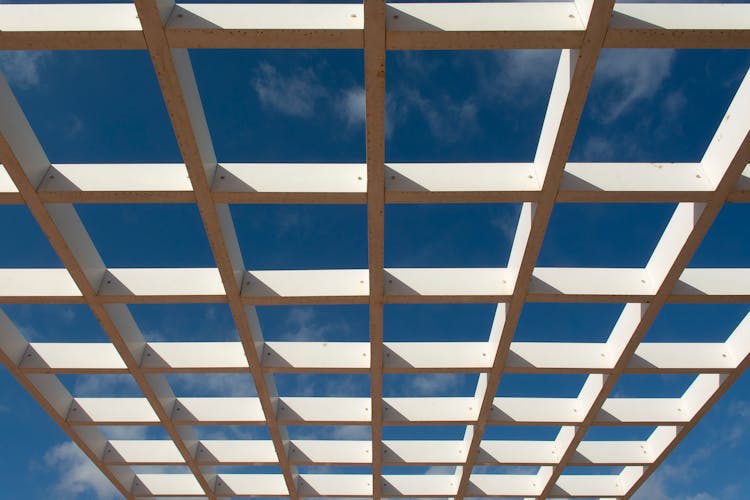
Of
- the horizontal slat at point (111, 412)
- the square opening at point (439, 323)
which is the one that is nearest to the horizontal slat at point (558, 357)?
the square opening at point (439, 323)

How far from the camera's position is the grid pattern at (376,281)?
398 inches

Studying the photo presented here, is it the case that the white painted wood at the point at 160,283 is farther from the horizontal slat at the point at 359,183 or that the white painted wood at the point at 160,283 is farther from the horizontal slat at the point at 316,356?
the horizontal slat at the point at 316,356

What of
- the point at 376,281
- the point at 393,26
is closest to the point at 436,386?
the point at 376,281

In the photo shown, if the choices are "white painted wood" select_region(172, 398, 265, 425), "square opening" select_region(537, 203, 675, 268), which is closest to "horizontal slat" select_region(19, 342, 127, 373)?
"white painted wood" select_region(172, 398, 265, 425)

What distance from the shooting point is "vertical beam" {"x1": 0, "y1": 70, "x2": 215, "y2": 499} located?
470 inches

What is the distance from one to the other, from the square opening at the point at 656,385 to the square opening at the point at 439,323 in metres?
5.81

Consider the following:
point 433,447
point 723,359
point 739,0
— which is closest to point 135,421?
point 433,447

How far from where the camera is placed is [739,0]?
34.5ft

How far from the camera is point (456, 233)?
16.6 m

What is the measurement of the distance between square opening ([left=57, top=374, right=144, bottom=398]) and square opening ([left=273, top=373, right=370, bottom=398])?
5167mm

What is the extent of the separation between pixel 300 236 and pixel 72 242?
18.2ft

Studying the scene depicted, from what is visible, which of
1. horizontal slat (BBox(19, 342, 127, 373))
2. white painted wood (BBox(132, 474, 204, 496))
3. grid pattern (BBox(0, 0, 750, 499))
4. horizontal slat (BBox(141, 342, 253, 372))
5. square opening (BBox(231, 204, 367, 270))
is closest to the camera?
grid pattern (BBox(0, 0, 750, 499))

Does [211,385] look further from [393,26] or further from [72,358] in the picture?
[393,26]

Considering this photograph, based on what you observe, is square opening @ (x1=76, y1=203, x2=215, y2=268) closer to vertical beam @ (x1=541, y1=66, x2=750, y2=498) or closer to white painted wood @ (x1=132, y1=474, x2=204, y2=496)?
vertical beam @ (x1=541, y1=66, x2=750, y2=498)
